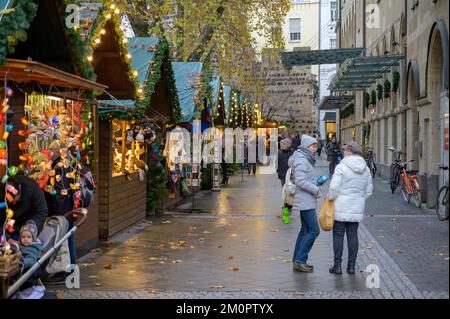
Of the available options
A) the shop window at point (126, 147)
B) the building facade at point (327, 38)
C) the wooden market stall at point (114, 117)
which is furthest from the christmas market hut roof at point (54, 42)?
the building facade at point (327, 38)

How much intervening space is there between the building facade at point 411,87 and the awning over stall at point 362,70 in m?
0.41

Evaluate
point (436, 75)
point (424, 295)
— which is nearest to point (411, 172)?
point (436, 75)

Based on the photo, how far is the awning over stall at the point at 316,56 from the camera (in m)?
30.7

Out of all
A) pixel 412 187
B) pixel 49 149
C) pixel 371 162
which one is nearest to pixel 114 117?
pixel 49 149

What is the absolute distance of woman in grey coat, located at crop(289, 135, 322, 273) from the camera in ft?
30.4

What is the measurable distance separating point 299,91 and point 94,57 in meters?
43.8

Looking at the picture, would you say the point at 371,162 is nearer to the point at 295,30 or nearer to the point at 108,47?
the point at 108,47

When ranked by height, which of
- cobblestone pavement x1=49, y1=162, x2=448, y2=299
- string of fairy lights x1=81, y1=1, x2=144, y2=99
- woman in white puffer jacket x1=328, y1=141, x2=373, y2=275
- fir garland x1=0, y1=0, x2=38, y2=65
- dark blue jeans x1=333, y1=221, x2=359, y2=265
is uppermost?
string of fairy lights x1=81, y1=1, x2=144, y2=99

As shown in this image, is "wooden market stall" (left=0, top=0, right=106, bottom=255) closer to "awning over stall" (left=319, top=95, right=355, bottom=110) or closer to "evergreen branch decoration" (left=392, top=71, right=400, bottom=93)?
"evergreen branch decoration" (left=392, top=71, right=400, bottom=93)

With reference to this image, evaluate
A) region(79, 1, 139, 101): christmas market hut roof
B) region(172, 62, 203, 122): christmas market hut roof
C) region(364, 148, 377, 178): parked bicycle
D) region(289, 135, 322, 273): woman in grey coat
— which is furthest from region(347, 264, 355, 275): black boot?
region(364, 148, 377, 178): parked bicycle

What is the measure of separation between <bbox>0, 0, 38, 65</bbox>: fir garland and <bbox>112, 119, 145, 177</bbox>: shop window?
5795 millimetres

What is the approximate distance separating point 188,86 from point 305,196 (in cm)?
1052

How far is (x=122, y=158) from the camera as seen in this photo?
45.4ft

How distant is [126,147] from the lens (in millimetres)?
14445
